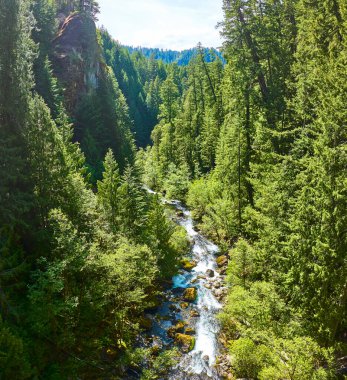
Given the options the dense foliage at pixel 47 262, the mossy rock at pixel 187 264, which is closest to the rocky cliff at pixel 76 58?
the mossy rock at pixel 187 264

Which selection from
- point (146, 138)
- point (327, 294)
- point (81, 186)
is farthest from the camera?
point (146, 138)

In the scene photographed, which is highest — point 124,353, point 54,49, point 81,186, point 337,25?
point 54,49

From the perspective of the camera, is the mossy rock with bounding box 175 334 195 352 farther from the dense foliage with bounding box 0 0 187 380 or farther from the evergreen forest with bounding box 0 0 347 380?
the dense foliage with bounding box 0 0 187 380

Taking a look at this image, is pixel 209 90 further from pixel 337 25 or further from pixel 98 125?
pixel 337 25

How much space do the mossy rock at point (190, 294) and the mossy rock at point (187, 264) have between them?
415cm

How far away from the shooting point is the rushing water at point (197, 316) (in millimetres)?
19386

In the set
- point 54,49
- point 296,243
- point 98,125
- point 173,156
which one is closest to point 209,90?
point 173,156

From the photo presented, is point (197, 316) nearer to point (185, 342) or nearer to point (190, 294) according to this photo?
point (190, 294)

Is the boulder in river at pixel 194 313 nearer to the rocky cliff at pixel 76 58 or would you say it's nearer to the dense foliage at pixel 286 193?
the dense foliage at pixel 286 193

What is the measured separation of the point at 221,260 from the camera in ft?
103

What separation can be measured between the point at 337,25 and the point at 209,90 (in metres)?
40.0

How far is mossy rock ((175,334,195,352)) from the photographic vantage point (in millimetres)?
21078

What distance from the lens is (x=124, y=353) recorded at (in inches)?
759

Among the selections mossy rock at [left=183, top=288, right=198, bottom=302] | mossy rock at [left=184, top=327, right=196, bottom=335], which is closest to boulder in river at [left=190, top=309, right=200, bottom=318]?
mossy rock at [left=183, top=288, right=198, bottom=302]
